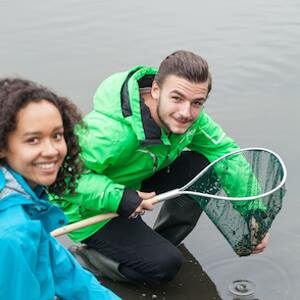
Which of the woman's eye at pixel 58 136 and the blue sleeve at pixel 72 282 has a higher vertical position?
the woman's eye at pixel 58 136

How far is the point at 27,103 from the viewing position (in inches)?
103

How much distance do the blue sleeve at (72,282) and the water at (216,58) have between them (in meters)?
1.22

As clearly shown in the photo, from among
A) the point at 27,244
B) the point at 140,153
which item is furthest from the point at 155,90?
the point at 27,244

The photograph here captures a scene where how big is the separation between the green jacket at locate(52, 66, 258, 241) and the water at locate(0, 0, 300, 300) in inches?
33.0

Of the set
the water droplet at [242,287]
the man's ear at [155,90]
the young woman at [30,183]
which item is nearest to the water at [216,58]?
the water droplet at [242,287]

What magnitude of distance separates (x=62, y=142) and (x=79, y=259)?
1.82m

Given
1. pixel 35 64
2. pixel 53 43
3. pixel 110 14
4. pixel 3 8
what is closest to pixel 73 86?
pixel 35 64

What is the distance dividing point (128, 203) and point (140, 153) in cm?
35

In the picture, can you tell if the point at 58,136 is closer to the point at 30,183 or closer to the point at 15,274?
the point at 30,183

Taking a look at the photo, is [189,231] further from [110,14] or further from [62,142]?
[110,14]

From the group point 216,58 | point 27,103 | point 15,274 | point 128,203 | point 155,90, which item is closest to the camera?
point 15,274

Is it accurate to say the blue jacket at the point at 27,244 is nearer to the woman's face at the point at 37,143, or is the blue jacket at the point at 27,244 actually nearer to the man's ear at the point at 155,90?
the woman's face at the point at 37,143

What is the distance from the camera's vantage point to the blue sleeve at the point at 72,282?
2906 millimetres

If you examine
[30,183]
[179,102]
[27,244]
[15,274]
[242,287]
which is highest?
[179,102]
